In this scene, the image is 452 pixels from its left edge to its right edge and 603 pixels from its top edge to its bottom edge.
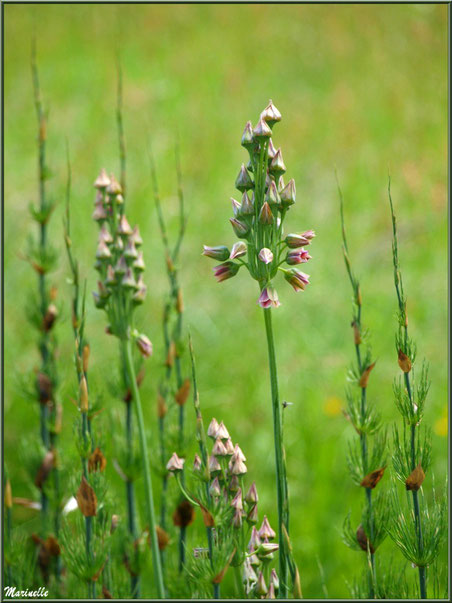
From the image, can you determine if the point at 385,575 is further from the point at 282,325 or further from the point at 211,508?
the point at 282,325

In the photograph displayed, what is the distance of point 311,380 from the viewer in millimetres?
2963

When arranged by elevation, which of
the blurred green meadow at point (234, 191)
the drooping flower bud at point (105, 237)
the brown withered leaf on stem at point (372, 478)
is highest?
the blurred green meadow at point (234, 191)

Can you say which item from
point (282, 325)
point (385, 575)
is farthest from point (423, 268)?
point (385, 575)

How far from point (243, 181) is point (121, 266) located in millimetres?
275

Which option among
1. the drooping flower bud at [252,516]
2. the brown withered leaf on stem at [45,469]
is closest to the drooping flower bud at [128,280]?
the drooping flower bud at [252,516]

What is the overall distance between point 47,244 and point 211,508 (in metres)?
0.95

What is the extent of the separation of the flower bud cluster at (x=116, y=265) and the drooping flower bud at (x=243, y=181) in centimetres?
25

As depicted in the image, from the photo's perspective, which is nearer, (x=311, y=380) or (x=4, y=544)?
(x=4, y=544)

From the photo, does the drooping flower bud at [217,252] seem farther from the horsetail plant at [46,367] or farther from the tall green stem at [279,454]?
the horsetail plant at [46,367]

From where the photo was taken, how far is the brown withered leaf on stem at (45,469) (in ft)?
4.88

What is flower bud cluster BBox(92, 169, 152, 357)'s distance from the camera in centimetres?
105

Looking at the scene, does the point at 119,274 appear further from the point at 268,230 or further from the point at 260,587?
the point at 260,587

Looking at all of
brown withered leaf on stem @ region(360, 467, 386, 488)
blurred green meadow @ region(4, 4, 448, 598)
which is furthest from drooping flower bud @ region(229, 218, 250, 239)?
blurred green meadow @ region(4, 4, 448, 598)

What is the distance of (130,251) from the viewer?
1060 mm
